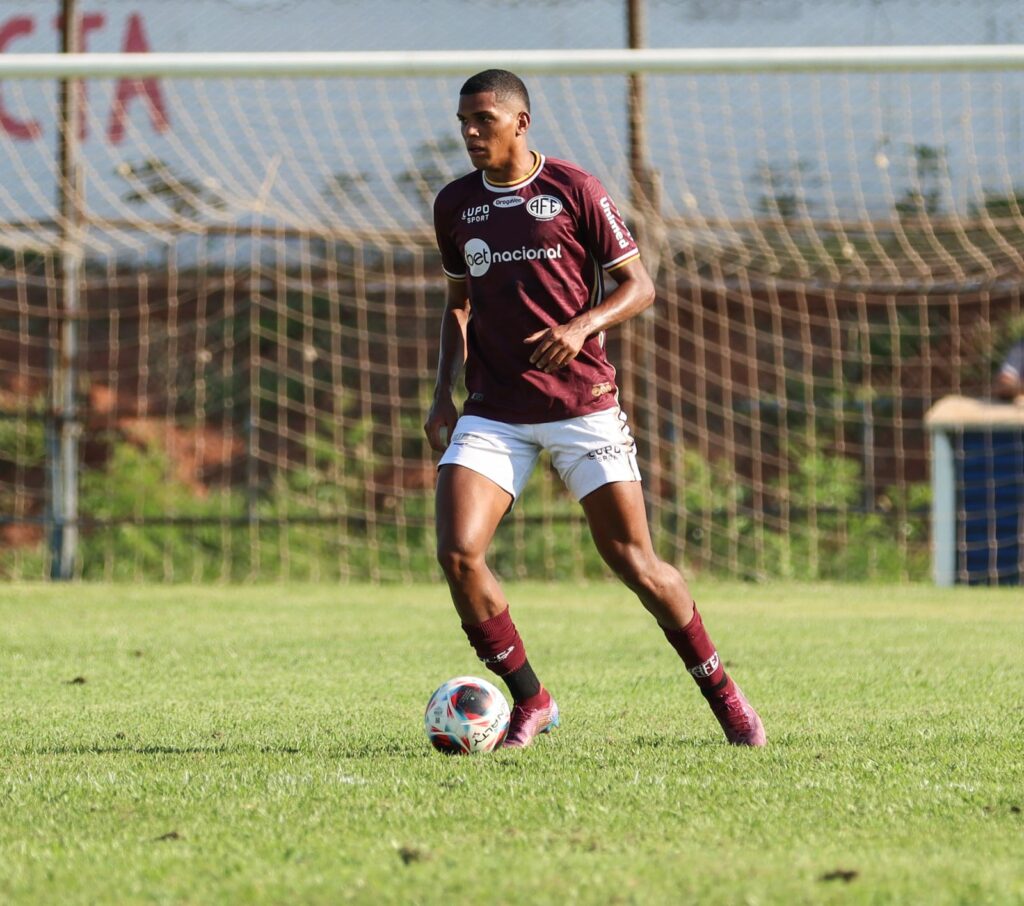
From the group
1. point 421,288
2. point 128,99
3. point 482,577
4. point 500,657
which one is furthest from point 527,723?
point 421,288

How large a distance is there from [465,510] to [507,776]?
920 mm

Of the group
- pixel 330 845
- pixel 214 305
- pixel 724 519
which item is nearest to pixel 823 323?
pixel 724 519

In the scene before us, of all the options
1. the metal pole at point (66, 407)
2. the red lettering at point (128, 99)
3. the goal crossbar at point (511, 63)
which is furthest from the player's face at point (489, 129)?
the metal pole at point (66, 407)

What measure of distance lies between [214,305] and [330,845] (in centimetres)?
1387

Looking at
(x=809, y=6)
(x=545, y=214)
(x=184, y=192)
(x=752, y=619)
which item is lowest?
(x=752, y=619)

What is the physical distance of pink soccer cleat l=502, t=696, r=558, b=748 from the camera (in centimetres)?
502

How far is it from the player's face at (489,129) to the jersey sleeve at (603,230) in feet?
0.88

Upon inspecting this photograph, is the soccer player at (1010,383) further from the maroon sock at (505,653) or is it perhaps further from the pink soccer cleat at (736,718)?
the maroon sock at (505,653)

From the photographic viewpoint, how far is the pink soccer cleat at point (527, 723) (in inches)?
198

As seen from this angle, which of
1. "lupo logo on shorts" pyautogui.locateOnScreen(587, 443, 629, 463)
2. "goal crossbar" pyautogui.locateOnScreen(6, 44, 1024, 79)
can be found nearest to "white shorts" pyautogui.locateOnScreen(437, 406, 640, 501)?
"lupo logo on shorts" pyautogui.locateOnScreen(587, 443, 629, 463)

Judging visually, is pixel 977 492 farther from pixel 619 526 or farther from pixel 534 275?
pixel 534 275

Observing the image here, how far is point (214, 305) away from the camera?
1686 centimetres

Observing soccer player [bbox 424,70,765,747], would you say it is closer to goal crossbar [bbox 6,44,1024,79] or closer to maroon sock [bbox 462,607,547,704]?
maroon sock [bbox 462,607,547,704]

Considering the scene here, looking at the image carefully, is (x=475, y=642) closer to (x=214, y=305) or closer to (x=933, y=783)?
(x=933, y=783)
